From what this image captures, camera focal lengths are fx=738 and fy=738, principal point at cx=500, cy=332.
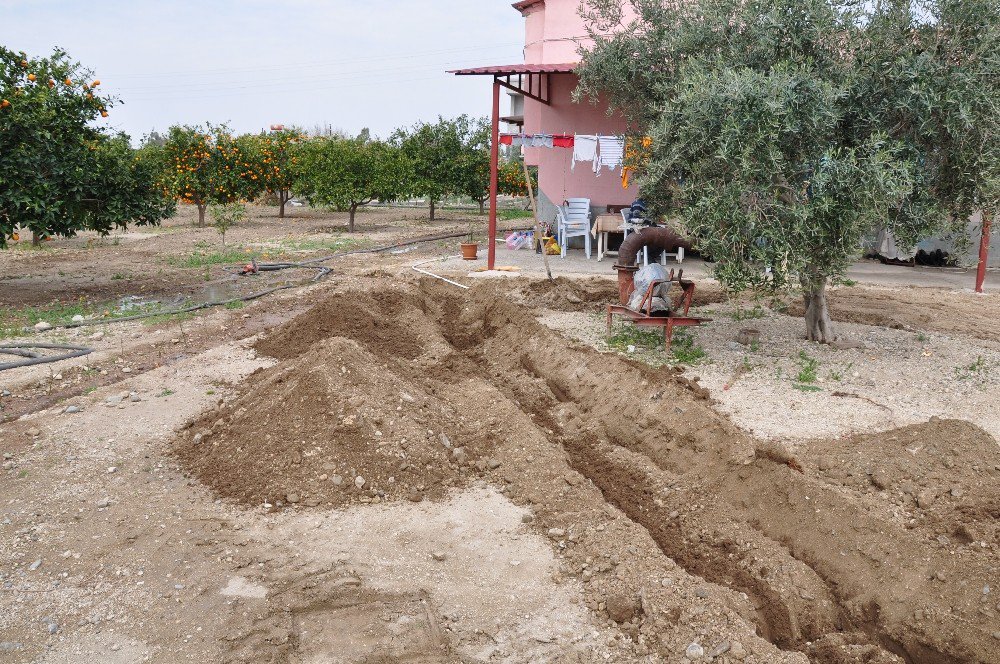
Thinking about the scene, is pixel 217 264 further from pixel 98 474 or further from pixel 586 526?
pixel 586 526

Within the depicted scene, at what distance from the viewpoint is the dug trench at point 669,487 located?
3.75 m

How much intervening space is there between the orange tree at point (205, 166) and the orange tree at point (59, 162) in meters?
12.3

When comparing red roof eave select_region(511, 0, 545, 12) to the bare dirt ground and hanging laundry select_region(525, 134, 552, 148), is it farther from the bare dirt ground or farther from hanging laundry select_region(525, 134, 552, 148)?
the bare dirt ground

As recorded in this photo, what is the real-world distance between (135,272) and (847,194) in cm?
1273

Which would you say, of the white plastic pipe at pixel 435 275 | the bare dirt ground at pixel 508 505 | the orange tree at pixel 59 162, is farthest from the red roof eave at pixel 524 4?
the bare dirt ground at pixel 508 505

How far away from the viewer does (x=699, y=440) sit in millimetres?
5535

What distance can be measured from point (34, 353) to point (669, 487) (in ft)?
22.5

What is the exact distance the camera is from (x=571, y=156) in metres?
16.7

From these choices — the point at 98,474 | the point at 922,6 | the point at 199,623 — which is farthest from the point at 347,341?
the point at 922,6

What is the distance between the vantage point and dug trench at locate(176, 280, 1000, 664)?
3.75 metres

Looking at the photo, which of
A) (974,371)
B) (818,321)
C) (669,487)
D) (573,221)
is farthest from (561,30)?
(669,487)

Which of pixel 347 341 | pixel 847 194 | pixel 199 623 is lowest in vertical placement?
pixel 199 623

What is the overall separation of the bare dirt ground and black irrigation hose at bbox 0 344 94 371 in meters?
0.12

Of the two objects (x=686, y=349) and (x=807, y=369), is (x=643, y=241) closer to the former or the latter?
(x=686, y=349)
